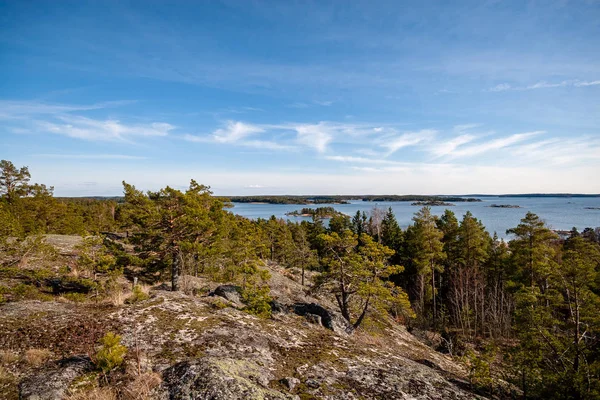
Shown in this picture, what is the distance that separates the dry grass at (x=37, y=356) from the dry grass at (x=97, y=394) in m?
1.33

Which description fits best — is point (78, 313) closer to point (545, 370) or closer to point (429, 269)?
point (545, 370)

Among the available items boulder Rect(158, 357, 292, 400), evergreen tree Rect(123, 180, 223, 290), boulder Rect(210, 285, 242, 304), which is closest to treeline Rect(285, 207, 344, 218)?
evergreen tree Rect(123, 180, 223, 290)

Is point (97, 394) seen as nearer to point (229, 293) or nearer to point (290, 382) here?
point (290, 382)

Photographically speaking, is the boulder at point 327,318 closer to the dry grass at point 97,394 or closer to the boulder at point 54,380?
the boulder at point 54,380

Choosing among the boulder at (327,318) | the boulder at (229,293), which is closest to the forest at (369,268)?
the boulder at (229,293)

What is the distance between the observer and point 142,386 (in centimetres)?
396

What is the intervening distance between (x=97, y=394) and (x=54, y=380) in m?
0.87

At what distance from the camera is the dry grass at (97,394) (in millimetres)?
3719

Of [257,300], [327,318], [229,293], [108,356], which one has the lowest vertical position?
[327,318]

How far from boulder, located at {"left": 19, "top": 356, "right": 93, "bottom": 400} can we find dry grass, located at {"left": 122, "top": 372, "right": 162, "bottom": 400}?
803 mm

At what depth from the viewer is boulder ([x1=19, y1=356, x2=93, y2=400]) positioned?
3789 mm

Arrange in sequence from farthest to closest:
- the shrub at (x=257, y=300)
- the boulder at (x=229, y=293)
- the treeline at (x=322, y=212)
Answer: the treeline at (x=322, y=212), the boulder at (x=229, y=293), the shrub at (x=257, y=300)

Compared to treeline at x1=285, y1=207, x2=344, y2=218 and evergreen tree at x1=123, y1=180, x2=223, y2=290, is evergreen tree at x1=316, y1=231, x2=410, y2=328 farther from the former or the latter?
treeline at x1=285, y1=207, x2=344, y2=218

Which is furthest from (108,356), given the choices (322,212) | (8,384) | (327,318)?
(322,212)
